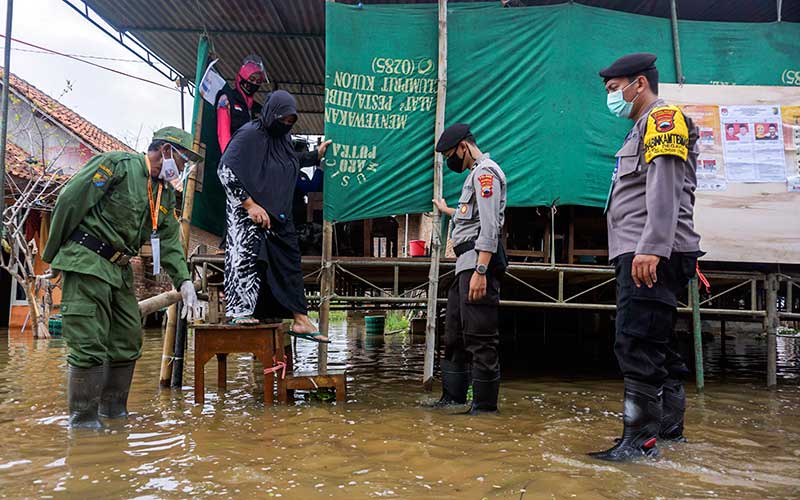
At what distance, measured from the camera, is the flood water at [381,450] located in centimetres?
224

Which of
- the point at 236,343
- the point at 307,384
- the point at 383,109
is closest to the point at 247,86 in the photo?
the point at 383,109

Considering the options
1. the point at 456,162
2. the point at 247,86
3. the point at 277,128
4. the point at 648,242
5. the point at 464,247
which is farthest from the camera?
the point at 247,86

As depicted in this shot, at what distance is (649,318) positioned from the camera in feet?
8.82

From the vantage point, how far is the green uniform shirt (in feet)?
11.0

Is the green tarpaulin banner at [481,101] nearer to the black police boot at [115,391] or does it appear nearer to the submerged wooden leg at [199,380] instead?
the submerged wooden leg at [199,380]

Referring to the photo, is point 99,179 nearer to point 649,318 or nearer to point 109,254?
point 109,254

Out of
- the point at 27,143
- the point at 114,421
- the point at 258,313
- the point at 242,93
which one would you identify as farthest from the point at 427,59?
the point at 27,143

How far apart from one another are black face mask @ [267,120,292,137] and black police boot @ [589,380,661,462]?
2954 mm

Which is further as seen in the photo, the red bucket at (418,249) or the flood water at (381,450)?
the red bucket at (418,249)

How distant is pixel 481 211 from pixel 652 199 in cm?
119

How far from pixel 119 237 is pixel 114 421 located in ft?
3.63

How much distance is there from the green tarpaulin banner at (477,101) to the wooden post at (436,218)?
0.52 feet

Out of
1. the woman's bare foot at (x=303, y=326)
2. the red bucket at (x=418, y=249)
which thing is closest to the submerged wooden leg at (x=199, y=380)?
the woman's bare foot at (x=303, y=326)

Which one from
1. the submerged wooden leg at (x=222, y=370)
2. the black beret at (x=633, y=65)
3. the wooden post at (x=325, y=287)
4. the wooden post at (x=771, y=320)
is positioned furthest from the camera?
the wooden post at (x=771, y=320)
